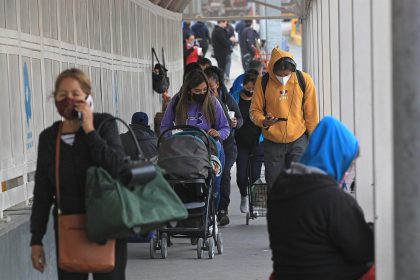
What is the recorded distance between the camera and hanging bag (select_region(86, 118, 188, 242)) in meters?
5.32

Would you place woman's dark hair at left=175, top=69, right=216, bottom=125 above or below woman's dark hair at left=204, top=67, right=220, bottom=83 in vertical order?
below

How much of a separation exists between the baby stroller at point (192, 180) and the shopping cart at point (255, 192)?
65.4 inches

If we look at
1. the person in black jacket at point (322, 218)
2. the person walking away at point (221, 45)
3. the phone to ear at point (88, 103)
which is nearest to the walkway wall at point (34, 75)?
the phone to ear at point (88, 103)

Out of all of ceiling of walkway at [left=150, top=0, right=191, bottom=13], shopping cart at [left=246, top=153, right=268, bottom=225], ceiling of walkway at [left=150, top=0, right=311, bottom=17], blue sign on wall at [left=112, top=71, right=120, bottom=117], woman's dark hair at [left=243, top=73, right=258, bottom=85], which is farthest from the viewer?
ceiling of walkway at [left=150, top=0, right=311, bottom=17]

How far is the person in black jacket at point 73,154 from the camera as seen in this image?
18.0 ft

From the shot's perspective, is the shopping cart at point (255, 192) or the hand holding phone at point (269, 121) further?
the shopping cart at point (255, 192)

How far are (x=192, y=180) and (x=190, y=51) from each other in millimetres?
22871

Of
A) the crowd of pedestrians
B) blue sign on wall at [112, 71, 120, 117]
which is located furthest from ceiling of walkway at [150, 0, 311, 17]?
the crowd of pedestrians

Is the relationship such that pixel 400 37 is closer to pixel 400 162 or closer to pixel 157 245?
pixel 400 162

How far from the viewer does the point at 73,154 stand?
219 inches

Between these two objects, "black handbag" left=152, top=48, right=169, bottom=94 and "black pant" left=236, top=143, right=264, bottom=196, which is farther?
"black handbag" left=152, top=48, right=169, bottom=94

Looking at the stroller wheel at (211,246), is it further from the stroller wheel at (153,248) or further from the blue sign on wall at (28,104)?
the blue sign on wall at (28,104)

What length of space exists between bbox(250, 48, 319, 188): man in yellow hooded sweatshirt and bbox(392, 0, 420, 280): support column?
6.35 m

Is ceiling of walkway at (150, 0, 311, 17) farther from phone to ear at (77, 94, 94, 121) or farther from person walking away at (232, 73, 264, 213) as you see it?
phone to ear at (77, 94, 94, 121)
